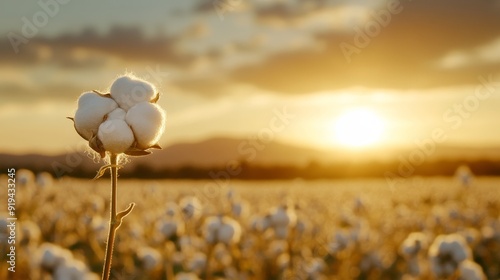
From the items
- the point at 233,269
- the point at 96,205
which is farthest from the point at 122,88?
the point at 96,205

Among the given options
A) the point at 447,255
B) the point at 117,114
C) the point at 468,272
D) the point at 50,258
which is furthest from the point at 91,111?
the point at 447,255

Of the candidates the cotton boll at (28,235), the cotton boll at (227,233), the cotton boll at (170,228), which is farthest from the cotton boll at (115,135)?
the cotton boll at (28,235)

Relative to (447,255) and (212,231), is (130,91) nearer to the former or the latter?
(212,231)

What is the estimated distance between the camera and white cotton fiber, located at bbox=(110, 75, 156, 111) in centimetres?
209

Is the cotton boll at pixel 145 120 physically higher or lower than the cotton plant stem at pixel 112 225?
higher

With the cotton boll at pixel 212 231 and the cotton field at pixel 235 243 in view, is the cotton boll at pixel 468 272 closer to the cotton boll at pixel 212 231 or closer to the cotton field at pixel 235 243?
the cotton field at pixel 235 243

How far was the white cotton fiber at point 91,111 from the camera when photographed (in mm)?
2088

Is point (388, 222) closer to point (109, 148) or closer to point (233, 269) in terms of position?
point (233, 269)

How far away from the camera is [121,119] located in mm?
2100

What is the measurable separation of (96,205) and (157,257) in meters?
3.96

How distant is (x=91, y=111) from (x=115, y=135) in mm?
119

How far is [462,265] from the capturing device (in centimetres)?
660

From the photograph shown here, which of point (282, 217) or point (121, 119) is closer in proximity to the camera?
point (121, 119)

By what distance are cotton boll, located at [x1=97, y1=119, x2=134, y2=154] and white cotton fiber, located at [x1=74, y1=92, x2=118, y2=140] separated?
0.04 metres
